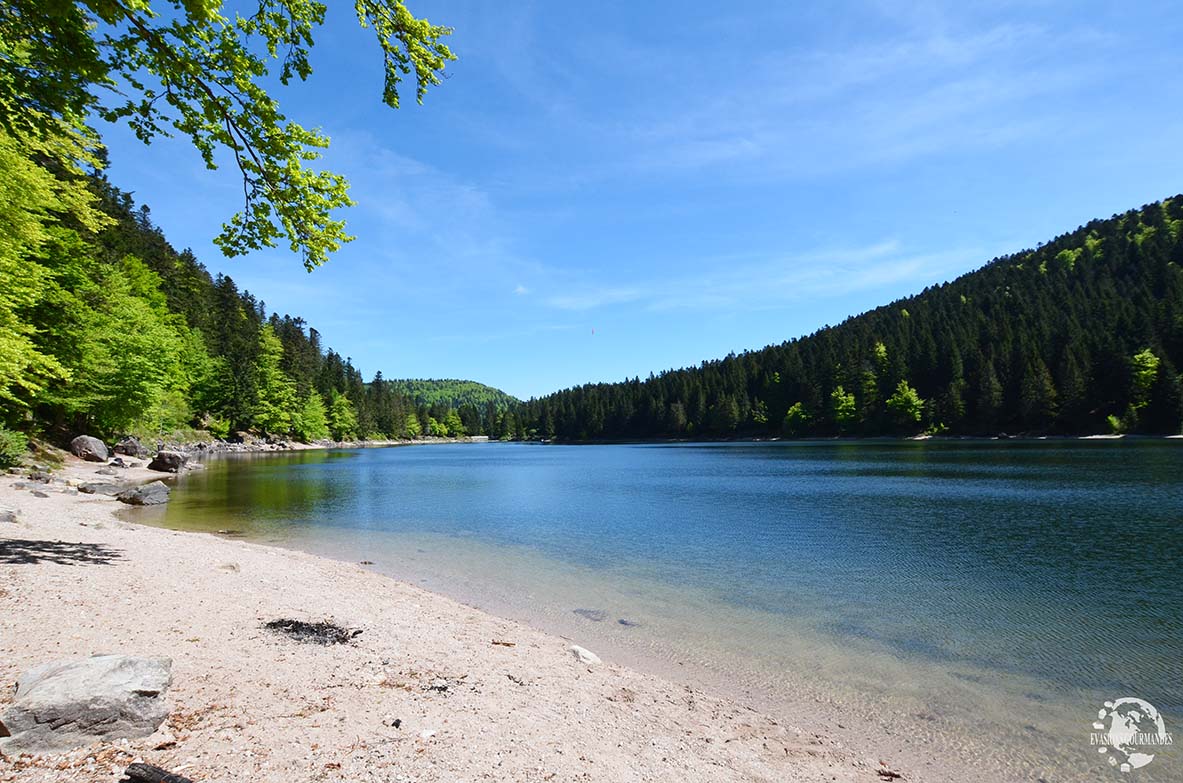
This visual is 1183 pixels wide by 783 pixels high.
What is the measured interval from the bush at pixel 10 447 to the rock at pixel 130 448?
20.4 m

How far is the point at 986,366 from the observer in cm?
10594

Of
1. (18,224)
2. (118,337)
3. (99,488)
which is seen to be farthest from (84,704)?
(118,337)

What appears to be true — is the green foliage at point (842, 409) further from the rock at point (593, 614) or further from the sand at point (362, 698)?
the sand at point (362, 698)

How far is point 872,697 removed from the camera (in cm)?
884

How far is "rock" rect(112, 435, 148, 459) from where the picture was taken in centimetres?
4656

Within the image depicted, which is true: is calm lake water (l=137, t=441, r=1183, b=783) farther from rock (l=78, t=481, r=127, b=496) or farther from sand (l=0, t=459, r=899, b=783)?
rock (l=78, t=481, r=127, b=496)

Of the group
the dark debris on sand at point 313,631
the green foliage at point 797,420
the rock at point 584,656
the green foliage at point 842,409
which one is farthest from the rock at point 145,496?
the green foliage at point 797,420

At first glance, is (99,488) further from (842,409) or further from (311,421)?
(842,409)

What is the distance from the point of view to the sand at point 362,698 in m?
5.06

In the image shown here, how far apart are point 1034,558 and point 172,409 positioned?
252 feet

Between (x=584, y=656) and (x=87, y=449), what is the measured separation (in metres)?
44.7

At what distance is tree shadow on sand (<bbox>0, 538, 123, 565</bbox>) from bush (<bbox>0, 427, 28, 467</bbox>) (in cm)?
2059

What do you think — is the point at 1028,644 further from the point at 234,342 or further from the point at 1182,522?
the point at 234,342

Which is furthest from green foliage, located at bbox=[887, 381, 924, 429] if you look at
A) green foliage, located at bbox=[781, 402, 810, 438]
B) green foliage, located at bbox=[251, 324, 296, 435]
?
green foliage, located at bbox=[251, 324, 296, 435]
